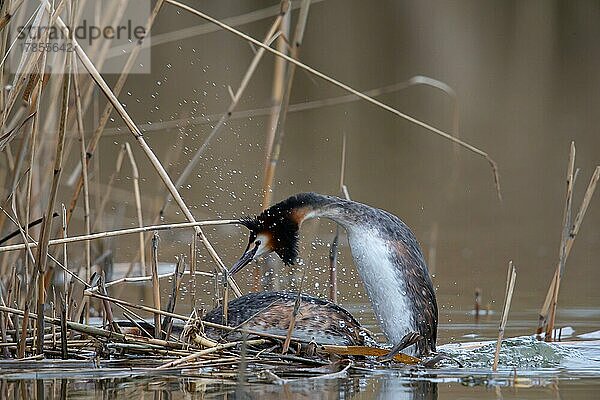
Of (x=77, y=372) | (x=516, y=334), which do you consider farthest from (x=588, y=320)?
(x=77, y=372)

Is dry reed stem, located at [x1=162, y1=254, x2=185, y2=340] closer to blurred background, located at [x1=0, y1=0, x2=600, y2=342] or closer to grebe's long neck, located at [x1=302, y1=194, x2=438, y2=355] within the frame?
grebe's long neck, located at [x1=302, y1=194, x2=438, y2=355]

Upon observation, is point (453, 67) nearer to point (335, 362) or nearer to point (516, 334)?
point (516, 334)

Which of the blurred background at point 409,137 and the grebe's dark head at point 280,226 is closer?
the grebe's dark head at point 280,226

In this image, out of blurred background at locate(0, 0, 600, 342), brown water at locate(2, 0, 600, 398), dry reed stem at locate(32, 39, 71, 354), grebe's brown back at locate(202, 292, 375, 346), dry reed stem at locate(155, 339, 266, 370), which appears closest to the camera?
dry reed stem at locate(32, 39, 71, 354)

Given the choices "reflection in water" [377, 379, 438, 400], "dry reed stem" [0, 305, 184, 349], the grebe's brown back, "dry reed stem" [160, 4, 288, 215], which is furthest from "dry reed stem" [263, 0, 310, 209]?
"reflection in water" [377, 379, 438, 400]

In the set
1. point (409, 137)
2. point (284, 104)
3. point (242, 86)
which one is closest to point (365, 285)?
point (284, 104)

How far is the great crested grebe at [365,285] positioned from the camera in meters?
5.38

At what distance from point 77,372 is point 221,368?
0.54 meters

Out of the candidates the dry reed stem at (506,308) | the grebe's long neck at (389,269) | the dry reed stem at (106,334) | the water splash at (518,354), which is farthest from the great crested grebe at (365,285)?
the dry reed stem at (506,308)

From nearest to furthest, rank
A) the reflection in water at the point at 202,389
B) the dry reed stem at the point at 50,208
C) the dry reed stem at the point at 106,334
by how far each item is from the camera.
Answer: the reflection in water at the point at 202,389
the dry reed stem at the point at 50,208
the dry reed stem at the point at 106,334

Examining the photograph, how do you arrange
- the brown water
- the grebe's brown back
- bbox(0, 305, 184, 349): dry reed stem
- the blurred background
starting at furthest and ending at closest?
1. the blurred background
2. the grebe's brown back
3. the brown water
4. bbox(0, 305, 184, 349): dry reed stem

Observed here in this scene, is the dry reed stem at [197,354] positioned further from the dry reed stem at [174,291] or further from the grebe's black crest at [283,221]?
the grebe's black crest at [283,221]

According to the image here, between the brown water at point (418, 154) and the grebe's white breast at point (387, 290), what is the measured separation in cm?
43

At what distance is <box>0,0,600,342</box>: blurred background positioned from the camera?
738cm
